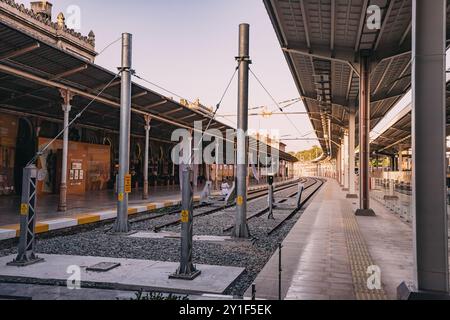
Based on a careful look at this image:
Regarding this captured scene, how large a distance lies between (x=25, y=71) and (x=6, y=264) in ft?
25.8

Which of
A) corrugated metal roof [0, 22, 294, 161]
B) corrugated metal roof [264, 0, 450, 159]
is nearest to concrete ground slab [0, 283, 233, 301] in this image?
corrugated metal roof [0, 22, 294, 161]

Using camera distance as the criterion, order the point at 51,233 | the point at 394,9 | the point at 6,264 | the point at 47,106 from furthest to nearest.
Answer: the point at 47,106 → the point at 394,9 → the point at 51,233 → the point at 6,264

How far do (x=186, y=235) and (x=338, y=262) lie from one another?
291 cm

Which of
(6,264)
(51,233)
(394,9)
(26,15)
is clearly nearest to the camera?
(6,264)

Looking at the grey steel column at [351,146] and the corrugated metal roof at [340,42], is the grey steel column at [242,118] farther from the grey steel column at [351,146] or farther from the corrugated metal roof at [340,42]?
the grey steel column at [351,146]

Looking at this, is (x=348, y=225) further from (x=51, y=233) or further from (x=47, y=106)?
(x=47, y=106)

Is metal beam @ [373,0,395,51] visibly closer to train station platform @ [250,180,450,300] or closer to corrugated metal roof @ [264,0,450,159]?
corrugated metal roof @ [264,0,450,159]

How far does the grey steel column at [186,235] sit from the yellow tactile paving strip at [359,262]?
8.13 ft

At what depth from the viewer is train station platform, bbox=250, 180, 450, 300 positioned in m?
5.40

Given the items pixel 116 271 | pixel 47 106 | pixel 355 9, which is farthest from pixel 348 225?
pixel 47 106

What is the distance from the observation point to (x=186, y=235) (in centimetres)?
643

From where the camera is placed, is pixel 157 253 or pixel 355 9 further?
pixel 355 9

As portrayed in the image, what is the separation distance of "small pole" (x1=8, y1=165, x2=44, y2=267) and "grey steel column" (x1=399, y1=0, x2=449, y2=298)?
20.7 ft

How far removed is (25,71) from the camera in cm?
1269
